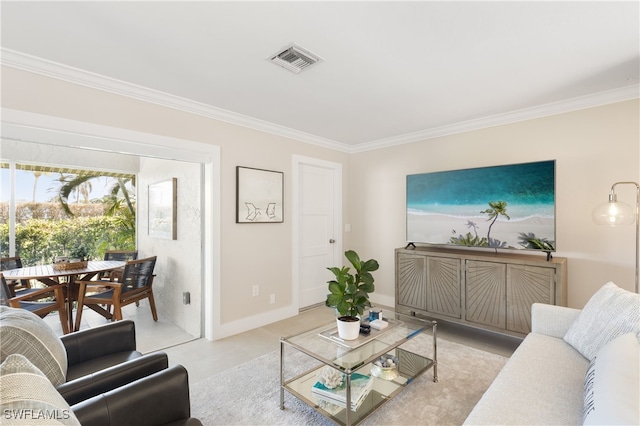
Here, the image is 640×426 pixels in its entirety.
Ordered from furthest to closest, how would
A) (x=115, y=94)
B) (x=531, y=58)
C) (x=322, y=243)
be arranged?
(x=322, y=243), (x=115, y=94), (x=531, y=58)

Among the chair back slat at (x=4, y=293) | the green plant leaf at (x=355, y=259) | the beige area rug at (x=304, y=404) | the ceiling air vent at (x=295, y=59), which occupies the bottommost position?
the beige area rug at (x=304, y=404)

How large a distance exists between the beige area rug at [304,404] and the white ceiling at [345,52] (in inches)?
92.3

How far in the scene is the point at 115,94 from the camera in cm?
249

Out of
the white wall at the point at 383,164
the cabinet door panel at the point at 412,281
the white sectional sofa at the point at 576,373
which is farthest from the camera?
the cabinet door panel at the point at 412,281

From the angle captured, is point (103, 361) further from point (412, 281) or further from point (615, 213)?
point (615, 213)

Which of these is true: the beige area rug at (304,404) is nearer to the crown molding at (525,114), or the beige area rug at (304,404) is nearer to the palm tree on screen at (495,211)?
the palm tree on screen at (495,211)

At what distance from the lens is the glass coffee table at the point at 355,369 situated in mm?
1756

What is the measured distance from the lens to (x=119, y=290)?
3.08 metres

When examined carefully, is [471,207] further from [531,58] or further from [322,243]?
[322,243]

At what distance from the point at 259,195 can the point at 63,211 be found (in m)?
2.14

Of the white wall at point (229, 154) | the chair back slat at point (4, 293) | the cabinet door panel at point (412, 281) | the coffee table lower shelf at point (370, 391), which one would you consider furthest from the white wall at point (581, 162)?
the chair back slat at point (4, 293)

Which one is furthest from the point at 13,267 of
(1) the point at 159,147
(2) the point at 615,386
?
(2) the point at 615,386

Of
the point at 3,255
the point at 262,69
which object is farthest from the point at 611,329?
the point at 3,255

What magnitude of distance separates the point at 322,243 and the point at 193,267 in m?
1.82
